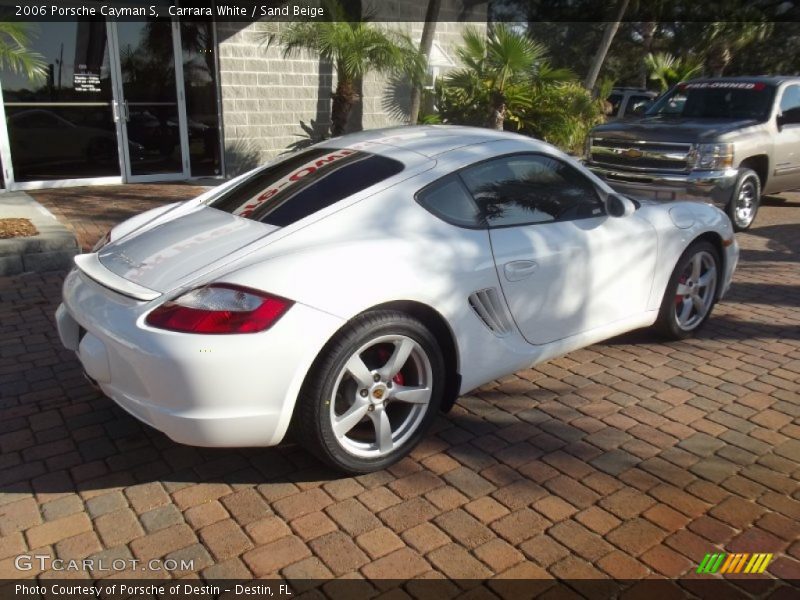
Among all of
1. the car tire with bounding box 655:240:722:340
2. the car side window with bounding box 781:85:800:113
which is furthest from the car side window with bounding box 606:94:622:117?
the car tire with bounding box 655:240:722:340

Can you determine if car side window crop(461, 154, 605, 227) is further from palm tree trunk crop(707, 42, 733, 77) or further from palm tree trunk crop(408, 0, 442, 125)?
palm tree trunk crop(707, 42, 733, 77)

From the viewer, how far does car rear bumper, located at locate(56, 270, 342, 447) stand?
278cm

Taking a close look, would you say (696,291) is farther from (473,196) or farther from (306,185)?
(306,185)

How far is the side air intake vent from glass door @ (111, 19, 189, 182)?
9.03 metres

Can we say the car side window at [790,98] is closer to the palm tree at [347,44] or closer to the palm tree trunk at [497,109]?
the palm tree trunk at [497,109]

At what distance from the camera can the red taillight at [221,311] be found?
2811 millimetres

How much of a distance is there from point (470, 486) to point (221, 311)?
139cm

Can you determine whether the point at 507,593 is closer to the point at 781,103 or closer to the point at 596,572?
the point at 596,572

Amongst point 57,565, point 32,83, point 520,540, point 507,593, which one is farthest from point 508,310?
point 32,83

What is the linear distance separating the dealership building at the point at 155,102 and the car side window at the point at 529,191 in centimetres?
829

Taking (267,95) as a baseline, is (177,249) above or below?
below

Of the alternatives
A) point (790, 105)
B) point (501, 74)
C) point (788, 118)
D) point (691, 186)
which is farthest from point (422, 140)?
point (501, 74)

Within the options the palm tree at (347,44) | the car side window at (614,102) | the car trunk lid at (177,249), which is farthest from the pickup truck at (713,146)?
the car side window at (614,102)

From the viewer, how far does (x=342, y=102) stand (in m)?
11.4
